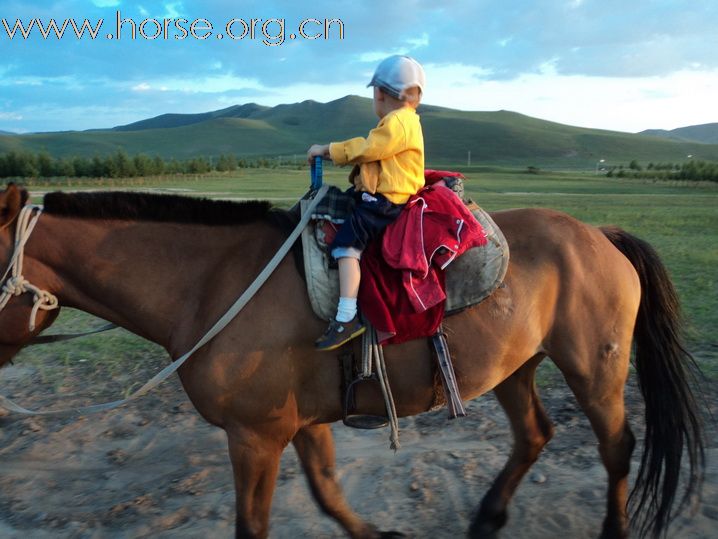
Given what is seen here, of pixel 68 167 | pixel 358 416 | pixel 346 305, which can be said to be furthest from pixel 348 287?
pixel 68 167

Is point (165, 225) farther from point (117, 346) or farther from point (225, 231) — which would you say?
point (117, 346)

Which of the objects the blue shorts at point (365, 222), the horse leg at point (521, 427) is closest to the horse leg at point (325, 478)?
the horse leg at point (521, 427)

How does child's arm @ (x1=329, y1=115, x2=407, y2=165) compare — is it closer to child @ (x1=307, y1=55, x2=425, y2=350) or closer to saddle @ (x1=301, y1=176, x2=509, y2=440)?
child @ (x1=307, y1=55, x2=425, y2=350)

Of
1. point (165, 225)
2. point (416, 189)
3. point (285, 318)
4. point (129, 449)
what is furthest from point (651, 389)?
point (129, 449)

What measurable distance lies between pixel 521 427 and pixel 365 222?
1862 millimetres

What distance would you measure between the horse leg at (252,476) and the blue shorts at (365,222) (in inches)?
38.1

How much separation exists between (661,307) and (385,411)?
5.99 ft

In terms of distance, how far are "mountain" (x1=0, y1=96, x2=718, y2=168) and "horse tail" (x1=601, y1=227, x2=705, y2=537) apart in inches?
4735

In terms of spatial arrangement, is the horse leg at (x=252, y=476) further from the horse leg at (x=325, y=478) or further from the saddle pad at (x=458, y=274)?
the saddle pad at (x=458, y=274)

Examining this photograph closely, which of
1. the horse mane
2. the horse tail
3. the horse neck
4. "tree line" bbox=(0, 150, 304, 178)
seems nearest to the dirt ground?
the horse tail

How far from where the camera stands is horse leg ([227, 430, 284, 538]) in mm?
2852

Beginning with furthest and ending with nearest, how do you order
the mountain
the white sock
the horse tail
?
the mountain
the horse tail
the white sock

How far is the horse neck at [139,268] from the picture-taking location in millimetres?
2938

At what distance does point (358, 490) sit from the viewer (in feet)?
12.9
